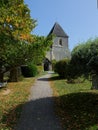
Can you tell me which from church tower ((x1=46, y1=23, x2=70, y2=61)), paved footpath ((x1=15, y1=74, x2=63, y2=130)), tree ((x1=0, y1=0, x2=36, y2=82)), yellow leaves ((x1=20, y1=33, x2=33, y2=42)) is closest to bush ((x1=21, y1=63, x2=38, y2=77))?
tree ((x1=0, y1=0, x2=36, y2=82))

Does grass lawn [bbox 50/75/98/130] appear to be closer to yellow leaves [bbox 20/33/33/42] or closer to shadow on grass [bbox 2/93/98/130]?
shadow on grass [bbox 2/93/98/130]

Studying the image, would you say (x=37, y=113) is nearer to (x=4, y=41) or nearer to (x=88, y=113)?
(x=88, y=113)

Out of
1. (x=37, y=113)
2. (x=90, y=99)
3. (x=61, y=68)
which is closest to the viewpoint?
(x=37, y=113)

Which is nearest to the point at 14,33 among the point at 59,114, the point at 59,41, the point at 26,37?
the point at 26,37

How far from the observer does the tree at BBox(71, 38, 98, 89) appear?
44.4 feet

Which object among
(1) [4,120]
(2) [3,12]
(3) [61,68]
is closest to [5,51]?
(2) [3,12]

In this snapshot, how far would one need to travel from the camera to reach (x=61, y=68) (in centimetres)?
3322

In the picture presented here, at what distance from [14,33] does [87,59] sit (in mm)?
11770

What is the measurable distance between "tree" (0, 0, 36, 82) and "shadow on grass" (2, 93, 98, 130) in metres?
9.06

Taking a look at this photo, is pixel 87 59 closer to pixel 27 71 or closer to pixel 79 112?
pixel 79 112

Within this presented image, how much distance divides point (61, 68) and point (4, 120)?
21996 mm

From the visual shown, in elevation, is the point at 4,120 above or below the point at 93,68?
below

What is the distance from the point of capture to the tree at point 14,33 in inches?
916

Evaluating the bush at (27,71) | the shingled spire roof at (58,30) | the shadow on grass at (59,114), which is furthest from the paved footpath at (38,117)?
the shingled spire roof at (58,30)
